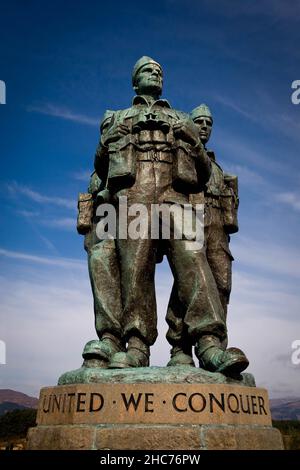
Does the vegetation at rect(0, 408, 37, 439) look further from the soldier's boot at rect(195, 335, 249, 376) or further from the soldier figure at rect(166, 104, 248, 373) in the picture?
the soldier's boot at rect(195, 335, 249, 376)

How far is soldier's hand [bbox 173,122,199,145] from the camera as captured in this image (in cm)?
567

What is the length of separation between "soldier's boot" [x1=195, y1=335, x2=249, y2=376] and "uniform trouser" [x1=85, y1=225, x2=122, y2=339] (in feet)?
3.21

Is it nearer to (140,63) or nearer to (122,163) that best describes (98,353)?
(122,163)

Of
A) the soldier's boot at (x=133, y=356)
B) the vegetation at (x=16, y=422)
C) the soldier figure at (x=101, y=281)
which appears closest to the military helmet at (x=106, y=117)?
the soldier figure at (x=101, y=281)

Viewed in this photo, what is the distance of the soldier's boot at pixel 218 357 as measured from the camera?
14.4 ft

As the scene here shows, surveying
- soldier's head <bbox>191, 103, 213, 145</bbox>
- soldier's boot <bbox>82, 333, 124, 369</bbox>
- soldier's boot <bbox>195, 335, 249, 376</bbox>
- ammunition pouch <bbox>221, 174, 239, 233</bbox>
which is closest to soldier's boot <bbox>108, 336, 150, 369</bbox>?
soldier's boot <bbox>82, 333, 124, 369</bbox>

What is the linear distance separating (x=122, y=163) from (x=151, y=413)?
2832 mm

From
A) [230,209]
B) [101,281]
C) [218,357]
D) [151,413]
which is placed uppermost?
[230,209]

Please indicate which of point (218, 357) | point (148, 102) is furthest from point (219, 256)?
point (218, 357)

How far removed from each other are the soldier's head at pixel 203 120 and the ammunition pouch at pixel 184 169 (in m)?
2.60

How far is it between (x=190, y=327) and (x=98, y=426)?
149 cm

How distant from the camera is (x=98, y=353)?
486 centimetres

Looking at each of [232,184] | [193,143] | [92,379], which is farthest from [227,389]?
[232,184]

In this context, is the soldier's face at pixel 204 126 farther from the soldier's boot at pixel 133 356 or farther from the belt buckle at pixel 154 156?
the soldier's boot at pixel 133 356
